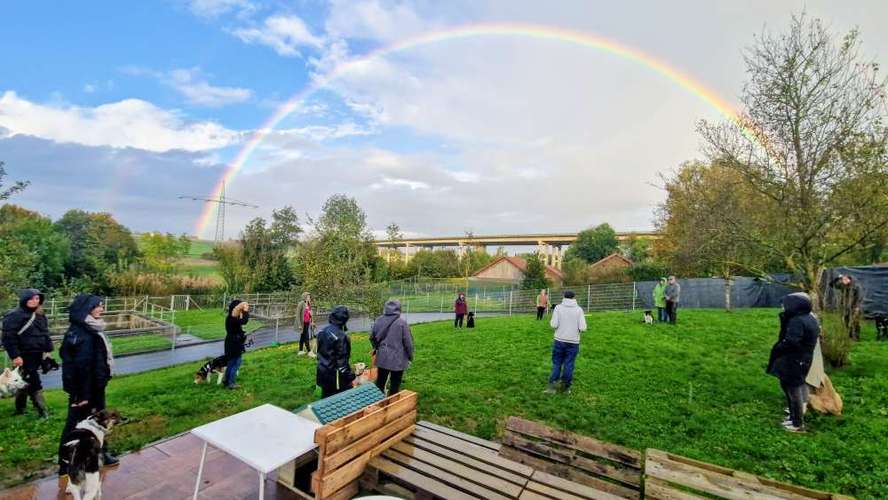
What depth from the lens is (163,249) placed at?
53.6m

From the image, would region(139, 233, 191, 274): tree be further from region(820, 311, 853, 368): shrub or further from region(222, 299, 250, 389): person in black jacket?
region(820, 311, 853, 368): shrub

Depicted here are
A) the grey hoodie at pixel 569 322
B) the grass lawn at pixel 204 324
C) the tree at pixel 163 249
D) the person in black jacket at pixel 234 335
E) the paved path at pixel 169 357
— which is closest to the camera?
the grey hoodie at pixel 569 322

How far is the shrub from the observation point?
26.0 ft

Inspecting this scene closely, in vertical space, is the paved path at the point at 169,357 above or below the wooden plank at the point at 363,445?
below

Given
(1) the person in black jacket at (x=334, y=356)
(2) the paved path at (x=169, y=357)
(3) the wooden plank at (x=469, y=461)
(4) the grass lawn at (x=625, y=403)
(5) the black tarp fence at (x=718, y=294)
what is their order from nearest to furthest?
(3) the wooden plank at (x=469, y=461)
(4) the grass lawn at (x=625, y=403)
(1) the person in black jacket at (x=334, y=356)
(2) the paved path at (x=169, y=357)
(5) the black tarp fence at (x=718, y=294)

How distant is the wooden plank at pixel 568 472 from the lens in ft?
11.3

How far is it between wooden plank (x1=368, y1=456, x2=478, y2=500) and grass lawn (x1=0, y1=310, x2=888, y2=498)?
2.44 metres

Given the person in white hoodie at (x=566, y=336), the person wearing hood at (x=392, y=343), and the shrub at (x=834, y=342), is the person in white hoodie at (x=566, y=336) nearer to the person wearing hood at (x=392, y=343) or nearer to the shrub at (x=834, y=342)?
the person wearing hood at (x=392, y=343)

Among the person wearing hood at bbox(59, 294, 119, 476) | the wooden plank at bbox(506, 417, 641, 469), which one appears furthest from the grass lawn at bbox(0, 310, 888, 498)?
the wooden plank at bbox(506, 417, 641, 469)

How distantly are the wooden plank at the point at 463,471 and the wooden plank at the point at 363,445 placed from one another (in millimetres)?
177

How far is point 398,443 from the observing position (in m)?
3.99

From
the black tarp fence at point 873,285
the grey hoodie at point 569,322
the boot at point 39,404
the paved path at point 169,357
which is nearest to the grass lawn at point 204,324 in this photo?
the paved path at point 169,357

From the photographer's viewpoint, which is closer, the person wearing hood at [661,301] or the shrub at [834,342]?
the shrub at [834,342]

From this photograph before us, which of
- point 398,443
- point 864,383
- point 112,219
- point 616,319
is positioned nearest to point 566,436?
point 398,443
